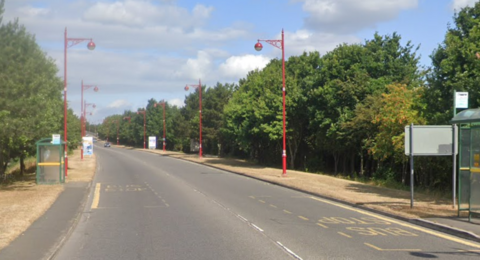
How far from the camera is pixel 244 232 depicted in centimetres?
1197

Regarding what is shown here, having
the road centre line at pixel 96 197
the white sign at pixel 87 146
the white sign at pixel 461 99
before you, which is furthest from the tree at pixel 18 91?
the white sign at pixel 87 146

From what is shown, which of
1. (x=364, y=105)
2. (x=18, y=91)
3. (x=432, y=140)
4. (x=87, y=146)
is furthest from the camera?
(x=87, y=146)

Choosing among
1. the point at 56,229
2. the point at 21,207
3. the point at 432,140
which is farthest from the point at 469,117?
the point at 21,207

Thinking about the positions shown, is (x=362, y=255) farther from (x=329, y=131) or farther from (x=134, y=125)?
(x=134, y=125)

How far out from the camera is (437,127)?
52.4 feet

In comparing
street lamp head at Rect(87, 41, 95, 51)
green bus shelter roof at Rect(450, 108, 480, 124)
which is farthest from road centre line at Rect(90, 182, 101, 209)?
green bus shelter roof at Rect(450, 108, 480, 124)

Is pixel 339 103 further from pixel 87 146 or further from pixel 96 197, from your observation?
pixel 87 146

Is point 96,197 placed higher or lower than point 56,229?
lower

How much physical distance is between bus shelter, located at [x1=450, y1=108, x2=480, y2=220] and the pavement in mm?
489

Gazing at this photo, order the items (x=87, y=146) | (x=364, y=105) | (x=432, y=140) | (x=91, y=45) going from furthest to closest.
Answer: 1. (x=87, y=146)
2. (x=364, y=105)
3. (x=91, y=45)
4. (x=432, y=140)

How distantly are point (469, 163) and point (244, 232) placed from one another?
6604mm

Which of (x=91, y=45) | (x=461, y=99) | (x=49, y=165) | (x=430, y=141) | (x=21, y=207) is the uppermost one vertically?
(x=91, y=45)

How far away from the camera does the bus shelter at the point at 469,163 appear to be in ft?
42.6

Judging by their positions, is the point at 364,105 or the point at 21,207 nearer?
the point at 21,207
